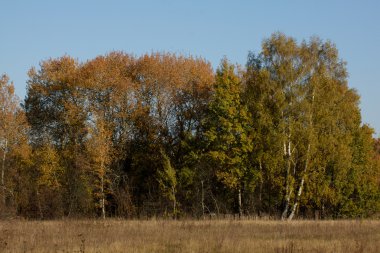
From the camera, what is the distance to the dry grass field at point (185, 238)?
15.8 meters

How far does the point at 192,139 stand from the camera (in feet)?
134

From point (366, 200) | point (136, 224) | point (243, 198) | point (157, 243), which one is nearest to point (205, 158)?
point (243, 198)

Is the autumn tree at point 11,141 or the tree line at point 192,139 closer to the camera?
the tree line at point 192,139

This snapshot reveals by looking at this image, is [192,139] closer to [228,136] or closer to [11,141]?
[228,136]

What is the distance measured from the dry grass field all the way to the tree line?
8.85m

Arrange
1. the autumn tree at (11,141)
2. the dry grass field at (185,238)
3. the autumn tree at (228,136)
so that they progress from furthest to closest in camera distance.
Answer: the autumn tree at (11,141) < the autumn tree at (228,136) < the dry grass field at (185,238)

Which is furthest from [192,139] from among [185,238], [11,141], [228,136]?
[185,238]

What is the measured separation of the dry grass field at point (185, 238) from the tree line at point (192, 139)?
8852mm

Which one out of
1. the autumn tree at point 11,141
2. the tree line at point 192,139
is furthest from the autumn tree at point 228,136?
the autumn tree at point 11,141

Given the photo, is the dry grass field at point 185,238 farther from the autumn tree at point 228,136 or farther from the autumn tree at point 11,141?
the autumn tree at point 11,141

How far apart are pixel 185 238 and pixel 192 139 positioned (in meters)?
22.6

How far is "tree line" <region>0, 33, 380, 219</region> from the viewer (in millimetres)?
37156

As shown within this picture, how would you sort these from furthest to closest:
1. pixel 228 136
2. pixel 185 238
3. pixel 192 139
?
pixel 192 139, pixel 228 136, pixel 185 238

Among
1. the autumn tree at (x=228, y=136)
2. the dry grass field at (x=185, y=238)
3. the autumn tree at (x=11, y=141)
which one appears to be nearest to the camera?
the dry grass field at (x=185, y=238)
